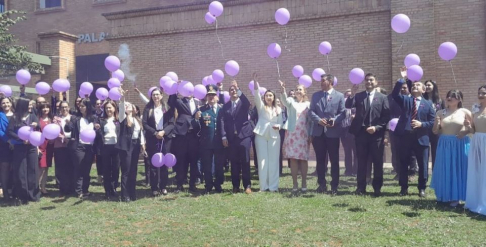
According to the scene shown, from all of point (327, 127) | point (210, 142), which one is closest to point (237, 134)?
point (210, 142)

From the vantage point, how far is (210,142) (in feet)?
25.4

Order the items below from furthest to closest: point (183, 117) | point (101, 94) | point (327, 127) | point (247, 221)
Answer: point (101, 94) < point (183, 117) < point (327, 127) < point (247, 221)

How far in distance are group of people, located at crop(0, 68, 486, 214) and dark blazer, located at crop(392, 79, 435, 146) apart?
0.05 feet

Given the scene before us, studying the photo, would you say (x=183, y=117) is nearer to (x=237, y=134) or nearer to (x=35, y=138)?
(x=237, y=134)

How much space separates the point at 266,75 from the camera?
12.7m

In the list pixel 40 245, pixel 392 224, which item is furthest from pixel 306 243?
pixel 40 245

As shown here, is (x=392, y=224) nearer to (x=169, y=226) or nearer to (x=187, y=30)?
(x=169, y=226)

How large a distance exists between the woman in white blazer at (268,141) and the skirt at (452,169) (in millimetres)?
2650

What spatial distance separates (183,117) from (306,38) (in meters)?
5.60

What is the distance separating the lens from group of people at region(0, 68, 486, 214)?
710 centimetres

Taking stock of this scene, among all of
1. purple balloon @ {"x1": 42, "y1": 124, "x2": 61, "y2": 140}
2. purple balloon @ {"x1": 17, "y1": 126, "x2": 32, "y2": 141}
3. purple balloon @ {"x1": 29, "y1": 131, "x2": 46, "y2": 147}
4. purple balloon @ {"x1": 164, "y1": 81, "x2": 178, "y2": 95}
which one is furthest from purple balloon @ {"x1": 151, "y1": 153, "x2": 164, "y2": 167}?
purple balloon @ {"x1": 17, "y1": 126, "x2": 32, "y2": 141}

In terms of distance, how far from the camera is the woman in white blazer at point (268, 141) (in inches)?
304

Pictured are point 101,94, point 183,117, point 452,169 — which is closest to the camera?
point 452,169

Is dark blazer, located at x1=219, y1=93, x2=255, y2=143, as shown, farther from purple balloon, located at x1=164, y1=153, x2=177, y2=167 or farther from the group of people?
purple balloon, located at x1=164, y1=153, x2=177, y2=167
